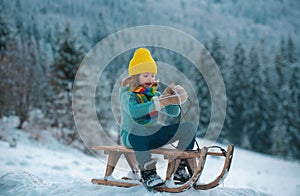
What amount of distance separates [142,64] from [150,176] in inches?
48.0

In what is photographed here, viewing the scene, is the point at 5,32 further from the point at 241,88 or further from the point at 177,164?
the point at 177,164

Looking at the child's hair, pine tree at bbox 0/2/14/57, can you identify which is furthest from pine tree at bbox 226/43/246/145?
the child's hair

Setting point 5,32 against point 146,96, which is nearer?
point 146,96

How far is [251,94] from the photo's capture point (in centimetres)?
3094

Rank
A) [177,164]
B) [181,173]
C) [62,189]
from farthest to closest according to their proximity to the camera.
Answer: [62,189], [181,173], [177,164]

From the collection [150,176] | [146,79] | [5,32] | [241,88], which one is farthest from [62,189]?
[241,88]

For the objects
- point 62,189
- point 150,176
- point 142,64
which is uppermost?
point 142,64

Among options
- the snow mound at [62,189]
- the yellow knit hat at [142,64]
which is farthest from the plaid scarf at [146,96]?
the snow mound at [62,189]

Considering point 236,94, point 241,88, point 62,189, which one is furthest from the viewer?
point 241,88

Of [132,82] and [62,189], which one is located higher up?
[132,82]

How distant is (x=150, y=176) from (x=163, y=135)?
45cm

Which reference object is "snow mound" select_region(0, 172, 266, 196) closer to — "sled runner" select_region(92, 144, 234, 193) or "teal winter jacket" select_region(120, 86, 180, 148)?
"sled runner" select_region(92, 144, 234, 193)

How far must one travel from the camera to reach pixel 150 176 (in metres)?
3.23

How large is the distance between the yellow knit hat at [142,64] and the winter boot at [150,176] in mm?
1000
